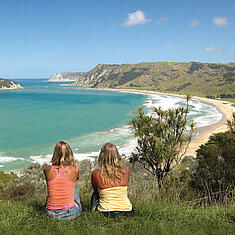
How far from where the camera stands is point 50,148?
1104 inches

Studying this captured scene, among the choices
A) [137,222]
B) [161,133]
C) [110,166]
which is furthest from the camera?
[161,133]

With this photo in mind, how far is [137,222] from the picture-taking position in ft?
10.8

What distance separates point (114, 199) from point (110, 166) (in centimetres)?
50

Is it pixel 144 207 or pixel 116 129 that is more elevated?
pixel 144 207

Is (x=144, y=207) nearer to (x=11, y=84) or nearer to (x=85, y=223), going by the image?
(x=85, y=223)

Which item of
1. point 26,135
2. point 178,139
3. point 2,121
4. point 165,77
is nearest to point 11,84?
point 165,77

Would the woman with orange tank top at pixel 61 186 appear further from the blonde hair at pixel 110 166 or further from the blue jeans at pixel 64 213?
the blonde hair at pixel 110 166

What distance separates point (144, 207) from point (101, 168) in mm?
1069

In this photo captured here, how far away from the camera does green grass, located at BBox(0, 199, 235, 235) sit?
3.01 meters

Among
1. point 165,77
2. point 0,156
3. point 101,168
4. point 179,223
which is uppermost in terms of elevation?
point 165,77

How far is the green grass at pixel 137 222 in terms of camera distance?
3008mm

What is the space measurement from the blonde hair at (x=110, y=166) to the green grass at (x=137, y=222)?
1.86 ft

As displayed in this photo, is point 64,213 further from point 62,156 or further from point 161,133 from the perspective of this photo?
point 161,133

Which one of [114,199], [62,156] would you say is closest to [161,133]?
[114,199]
